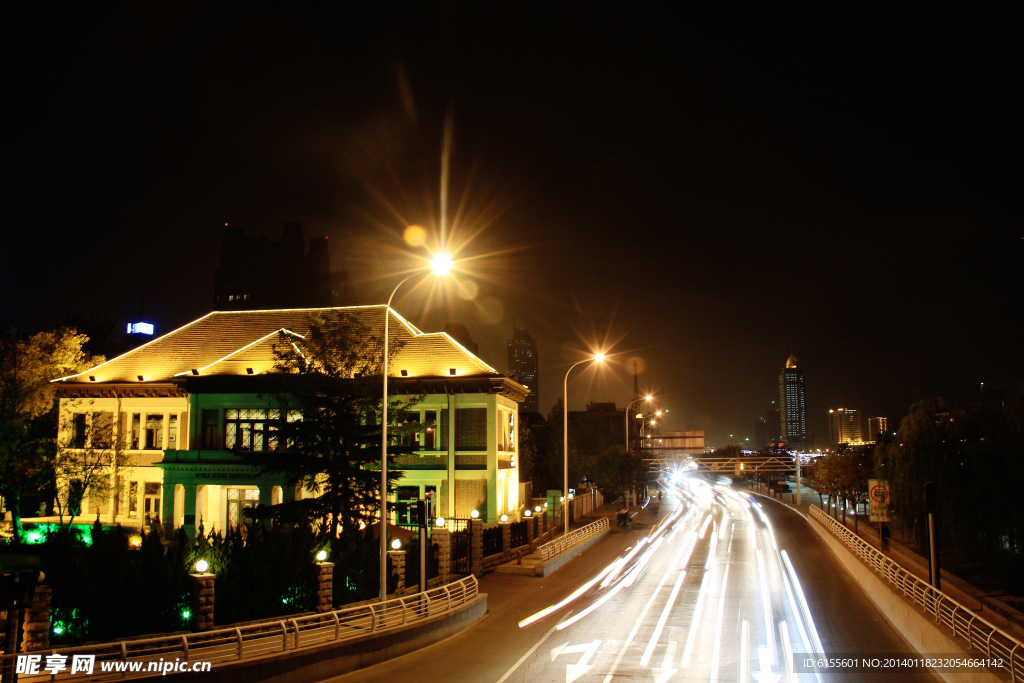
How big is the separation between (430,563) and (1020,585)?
73.2 ft

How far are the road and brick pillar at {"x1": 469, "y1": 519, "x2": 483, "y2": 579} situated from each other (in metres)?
0.64

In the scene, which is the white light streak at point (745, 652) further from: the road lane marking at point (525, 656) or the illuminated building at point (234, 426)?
the illuminated building at point (234, 426)

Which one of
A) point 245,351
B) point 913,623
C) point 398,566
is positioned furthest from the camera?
point 245,351

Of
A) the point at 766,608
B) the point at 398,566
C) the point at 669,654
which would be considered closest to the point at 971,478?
the point at 766,608

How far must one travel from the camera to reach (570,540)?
31297 mm

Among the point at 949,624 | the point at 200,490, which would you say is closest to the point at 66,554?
the point at 949,624

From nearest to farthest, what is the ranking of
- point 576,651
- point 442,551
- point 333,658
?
point 333,658
point 576,651
point 442,551

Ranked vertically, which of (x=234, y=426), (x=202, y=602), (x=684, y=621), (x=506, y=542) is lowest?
(x=684, y=621)

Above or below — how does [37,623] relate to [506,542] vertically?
above

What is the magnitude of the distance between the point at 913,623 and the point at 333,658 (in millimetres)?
12386

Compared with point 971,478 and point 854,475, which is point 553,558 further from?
point 854,475

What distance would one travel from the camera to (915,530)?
98.5 ft

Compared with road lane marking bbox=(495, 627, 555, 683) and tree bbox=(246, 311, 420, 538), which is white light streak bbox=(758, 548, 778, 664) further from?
tree bbox=(246, 311, 420, 538)

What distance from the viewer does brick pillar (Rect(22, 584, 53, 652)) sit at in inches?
449
